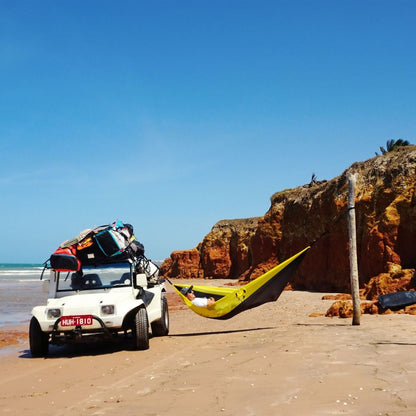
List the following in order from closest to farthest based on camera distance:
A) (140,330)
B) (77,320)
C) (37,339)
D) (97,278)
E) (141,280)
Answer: (77,320) < (140,330) < (37,339) < (141,280) < (97,278)

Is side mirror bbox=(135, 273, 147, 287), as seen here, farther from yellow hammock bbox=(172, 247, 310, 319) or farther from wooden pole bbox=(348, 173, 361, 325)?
wooden pole bbox=(348, 173, 361, 325)

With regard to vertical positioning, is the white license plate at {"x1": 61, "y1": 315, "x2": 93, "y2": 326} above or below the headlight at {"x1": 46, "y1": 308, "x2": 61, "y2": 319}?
below

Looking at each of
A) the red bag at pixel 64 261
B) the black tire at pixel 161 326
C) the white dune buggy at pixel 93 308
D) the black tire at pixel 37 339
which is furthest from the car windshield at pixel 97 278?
the black tire at pixel 161 326

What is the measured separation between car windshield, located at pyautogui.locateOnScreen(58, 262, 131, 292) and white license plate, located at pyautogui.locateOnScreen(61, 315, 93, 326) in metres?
1.13

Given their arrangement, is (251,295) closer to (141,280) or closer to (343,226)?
(141,280)

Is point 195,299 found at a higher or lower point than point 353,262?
lower

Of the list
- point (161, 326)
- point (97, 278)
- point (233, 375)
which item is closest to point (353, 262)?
point (161, 326)

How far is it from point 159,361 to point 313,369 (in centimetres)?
267

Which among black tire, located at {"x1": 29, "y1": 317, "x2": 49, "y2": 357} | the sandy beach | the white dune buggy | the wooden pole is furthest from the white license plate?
the wooden pole

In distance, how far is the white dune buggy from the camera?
8234 millimetres

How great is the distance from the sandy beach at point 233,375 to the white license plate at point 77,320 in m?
0.63

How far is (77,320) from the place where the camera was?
8.23 meters

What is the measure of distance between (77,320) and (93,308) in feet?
1.07

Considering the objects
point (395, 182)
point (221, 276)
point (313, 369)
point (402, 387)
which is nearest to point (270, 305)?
point (395, 182)
